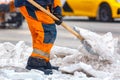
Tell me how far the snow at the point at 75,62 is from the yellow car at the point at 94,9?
36.1 feet

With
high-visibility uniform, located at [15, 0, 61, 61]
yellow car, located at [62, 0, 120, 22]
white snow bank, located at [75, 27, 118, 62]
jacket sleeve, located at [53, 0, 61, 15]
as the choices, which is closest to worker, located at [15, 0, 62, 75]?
high-visibility uniform, located at [15, 0, 61, 61]

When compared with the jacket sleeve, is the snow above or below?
below

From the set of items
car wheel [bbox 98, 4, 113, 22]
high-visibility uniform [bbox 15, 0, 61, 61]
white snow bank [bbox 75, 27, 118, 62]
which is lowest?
car wheel [bbox 98, 4, 113, 22]

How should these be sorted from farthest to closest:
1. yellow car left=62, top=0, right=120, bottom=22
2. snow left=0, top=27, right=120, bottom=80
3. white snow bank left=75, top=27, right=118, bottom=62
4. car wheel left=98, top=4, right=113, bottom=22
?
car wheel left=98, top=4, right=113, bottom=22, yellow car left=62, top=0, right=120, bottom=22, white snow bank left=75, top=27, right=118, bottom=62, snow left=0, top=27, right=120, bottom=80

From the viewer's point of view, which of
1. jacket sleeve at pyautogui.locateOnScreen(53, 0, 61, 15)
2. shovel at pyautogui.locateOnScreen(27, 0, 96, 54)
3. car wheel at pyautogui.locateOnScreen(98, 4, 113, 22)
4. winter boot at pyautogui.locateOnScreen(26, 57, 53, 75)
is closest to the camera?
shovel at pyautogui.locateOnScreen(27, 0, 96, 54)

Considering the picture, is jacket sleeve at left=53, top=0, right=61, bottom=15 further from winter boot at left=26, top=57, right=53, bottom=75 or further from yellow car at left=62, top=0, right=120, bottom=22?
yellow car at left=62, top=0, right=120, bottom=22

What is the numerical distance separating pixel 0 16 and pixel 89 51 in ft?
30.9

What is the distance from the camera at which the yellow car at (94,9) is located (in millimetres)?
19720

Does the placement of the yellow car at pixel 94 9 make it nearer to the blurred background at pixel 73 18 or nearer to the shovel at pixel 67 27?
the blurred background at pixel 73 18

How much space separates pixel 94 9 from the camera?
20.5 m

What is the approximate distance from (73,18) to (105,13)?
3.34 meters

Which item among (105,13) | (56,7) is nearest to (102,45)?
(56,7)

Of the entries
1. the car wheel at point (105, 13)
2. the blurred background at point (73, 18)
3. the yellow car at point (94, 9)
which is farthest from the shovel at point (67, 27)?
the car wheel at point (105, 13)

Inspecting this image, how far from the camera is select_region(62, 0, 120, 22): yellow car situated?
19.7 meters
